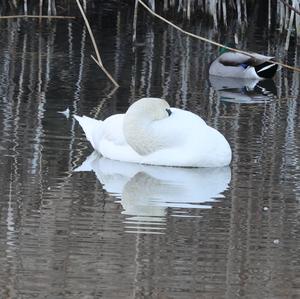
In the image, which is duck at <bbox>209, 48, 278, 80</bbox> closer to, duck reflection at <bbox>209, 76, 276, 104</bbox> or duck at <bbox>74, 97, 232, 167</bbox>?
duck reflection at <bbox>209, 76, 276, 104</bbox>

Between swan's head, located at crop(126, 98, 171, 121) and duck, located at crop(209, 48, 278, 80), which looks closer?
swan's head, located at crop(126, 98, 171, 121)

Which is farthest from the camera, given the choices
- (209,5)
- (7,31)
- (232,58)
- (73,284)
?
(209,5)

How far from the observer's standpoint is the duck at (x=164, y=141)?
8.88 meters

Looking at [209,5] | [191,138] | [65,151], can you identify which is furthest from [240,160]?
[209,5]

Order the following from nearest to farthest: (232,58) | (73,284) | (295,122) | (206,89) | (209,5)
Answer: (73,284), (295,122), (206,89), (232,58), (209,5)

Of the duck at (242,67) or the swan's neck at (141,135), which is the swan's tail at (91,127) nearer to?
the swan's neck at (141,135)

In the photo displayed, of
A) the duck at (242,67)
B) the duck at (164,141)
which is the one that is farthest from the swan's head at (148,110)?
the duck at (242,67)

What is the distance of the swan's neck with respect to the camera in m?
8.96

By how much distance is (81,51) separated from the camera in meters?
14.4

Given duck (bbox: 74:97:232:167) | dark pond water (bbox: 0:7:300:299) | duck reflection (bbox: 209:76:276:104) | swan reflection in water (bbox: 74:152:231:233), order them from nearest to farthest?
dark pond water (bbox: 0:7:300:299) → swan reflection in water (bbox: 74:152:231:233) → duck (bbox: 74:97:232:167) → duck reflection (bbox: 209:76:276:104)

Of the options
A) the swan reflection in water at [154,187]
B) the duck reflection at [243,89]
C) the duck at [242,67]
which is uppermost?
the duck at [242,67]

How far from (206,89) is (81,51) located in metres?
2.33

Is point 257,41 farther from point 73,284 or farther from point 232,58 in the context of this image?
point 73,284

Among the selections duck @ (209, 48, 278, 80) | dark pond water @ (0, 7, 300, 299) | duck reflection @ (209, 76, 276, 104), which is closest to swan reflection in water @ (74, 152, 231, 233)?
dark pond water @ (0, 7, 300, 299)
